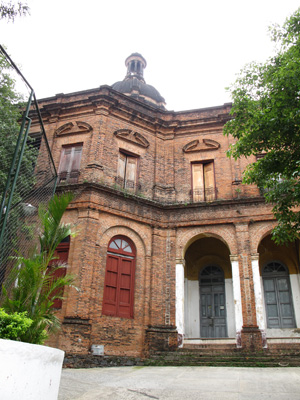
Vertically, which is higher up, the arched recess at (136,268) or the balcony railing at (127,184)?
the balcony railing at (127,184)

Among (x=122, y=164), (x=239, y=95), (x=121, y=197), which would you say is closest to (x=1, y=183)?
(x=121, y=197)

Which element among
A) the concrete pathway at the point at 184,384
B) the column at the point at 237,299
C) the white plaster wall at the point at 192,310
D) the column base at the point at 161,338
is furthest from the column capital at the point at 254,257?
the concrete pathway at the point at 184,384

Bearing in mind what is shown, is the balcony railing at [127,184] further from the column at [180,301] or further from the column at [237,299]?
the column at [237,299]

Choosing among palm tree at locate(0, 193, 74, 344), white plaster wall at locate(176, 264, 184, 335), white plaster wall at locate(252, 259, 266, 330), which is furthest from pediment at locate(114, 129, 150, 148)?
palm tree at locate(0, 193, 74, 344)

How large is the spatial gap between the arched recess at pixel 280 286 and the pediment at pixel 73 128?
8743mm

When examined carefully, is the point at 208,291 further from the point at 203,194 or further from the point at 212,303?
the point at 203,194

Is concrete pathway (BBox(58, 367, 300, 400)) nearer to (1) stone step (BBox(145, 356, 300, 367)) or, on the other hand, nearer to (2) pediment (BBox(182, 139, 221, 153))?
(1) stone step (BBox(145, 356, 300, 367))

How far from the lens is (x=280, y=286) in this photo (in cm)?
1503

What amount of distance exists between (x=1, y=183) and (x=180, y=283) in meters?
7.31

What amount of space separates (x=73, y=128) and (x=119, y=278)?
22.1ft

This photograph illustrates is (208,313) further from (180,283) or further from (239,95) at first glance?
(239,95)

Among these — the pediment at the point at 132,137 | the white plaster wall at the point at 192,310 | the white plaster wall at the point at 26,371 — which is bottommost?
the white plaster wall at the point at 26,371

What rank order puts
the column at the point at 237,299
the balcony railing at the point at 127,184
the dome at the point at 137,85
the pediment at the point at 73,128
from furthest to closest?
the dome at the point at 137,85 < the pediment at the point at 73,128 < the balcony railing at the point at 127,184 < the column at the point at 237,299

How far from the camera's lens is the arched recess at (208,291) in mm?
14906
